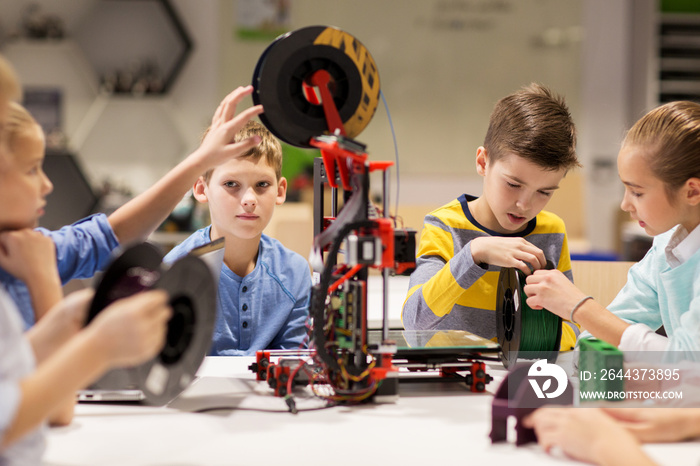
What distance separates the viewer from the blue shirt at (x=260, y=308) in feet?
5.65

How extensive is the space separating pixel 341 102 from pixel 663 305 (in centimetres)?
80

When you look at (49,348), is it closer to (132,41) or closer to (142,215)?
(142,215)

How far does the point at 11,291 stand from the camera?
0.96 meters

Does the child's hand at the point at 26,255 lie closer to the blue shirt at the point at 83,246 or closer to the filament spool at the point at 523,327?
the blue shirt at the point at 83,246

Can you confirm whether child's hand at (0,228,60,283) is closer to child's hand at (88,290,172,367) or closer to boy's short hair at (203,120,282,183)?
child's hand at (88,290,172,367)

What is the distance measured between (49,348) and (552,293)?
0.92m

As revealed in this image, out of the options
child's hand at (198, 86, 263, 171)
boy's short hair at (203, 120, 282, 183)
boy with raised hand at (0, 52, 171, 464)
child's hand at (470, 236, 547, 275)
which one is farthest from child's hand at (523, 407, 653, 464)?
boy's short hair at (203, 120, 282, 183)

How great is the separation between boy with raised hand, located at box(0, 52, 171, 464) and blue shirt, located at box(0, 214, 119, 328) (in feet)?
0.74

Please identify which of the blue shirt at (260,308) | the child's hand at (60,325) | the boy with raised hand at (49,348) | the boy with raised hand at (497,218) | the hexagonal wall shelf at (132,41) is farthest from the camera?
the hexagonal wall shelf at (132,41)

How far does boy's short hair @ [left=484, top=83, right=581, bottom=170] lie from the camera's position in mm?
1649

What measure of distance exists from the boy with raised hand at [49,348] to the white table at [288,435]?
0.63ft

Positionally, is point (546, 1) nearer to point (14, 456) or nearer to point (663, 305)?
point (663, 305)

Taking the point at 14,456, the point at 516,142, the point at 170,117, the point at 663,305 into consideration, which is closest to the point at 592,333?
the point at 663,305

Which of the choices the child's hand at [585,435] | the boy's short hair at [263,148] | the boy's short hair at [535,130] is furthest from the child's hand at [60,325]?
the boy's short hair at [535,130]
